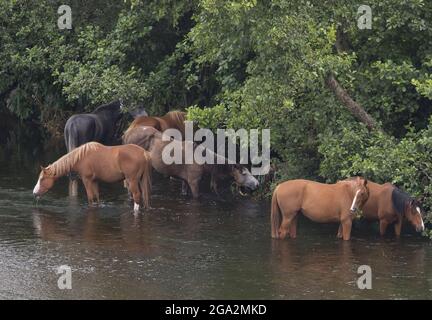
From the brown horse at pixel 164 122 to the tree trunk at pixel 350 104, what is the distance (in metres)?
5.69

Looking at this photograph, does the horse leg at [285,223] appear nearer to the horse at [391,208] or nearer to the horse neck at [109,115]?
the horse at [391,208]

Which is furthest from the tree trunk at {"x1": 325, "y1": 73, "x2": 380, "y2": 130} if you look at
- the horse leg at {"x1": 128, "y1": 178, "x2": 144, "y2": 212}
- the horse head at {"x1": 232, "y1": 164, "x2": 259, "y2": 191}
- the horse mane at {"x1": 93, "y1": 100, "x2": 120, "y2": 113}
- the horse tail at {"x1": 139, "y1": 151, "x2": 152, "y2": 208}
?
the horse mane at {"x1": 93, "y1": 100, "x2": 120, "y2": 113}

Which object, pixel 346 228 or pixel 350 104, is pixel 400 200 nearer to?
pixel 346 228

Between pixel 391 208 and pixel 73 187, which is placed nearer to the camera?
pixel 391 208

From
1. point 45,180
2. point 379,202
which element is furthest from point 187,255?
point 45,180

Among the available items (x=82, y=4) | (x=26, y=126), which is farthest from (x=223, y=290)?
(x=26, y=126)

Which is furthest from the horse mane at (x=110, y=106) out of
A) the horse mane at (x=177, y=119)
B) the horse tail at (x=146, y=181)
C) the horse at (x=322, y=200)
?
the horse at (x=322, y=200)

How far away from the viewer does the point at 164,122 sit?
22438mm

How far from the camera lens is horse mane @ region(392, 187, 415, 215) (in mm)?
16131

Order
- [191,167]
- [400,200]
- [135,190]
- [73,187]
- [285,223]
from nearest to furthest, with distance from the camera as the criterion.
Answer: [400,200] < [285,223] < [135,190] < [73,187] < [191,167]

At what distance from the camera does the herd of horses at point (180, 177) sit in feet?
53.2

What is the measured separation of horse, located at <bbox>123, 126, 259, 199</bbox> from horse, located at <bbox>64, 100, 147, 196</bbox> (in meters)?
1.35

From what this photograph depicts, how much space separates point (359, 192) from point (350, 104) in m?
2.14

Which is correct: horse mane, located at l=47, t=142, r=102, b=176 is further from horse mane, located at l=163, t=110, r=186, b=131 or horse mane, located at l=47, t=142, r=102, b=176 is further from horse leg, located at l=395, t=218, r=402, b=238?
horse leg, located at l=395, t=218, r=402, b=238
